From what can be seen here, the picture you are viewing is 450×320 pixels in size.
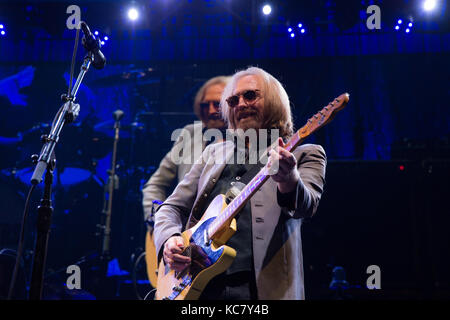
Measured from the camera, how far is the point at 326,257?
517 cm

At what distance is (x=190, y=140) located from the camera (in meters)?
3.93

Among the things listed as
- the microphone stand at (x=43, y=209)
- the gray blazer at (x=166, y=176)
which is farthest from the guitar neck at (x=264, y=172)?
the gray blazer at (x=166, y=176)

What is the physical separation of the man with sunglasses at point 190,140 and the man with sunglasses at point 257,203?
1037mm

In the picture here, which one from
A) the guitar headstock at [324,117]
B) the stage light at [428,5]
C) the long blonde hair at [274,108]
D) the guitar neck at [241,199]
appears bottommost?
the guitar neck at [241,199]

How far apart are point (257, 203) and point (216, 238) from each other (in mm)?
300

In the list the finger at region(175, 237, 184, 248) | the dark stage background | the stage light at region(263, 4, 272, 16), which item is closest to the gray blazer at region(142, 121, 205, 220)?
the dark stage background

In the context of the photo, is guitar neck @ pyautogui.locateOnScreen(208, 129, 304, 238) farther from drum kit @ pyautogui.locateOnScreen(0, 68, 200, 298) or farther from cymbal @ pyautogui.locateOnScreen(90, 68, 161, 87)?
cymbal @ pyautogui.locateOnScreen(90, 68, 161, 87)

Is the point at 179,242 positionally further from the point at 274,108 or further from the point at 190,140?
the point at 190,140

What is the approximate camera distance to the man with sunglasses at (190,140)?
384 cm

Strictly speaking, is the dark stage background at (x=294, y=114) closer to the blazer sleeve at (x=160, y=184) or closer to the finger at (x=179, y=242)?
the blazer sleeve at (x=160, y=184)

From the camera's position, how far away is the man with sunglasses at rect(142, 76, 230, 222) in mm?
3838

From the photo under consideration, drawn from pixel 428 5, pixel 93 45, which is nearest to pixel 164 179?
pixel 93 45
